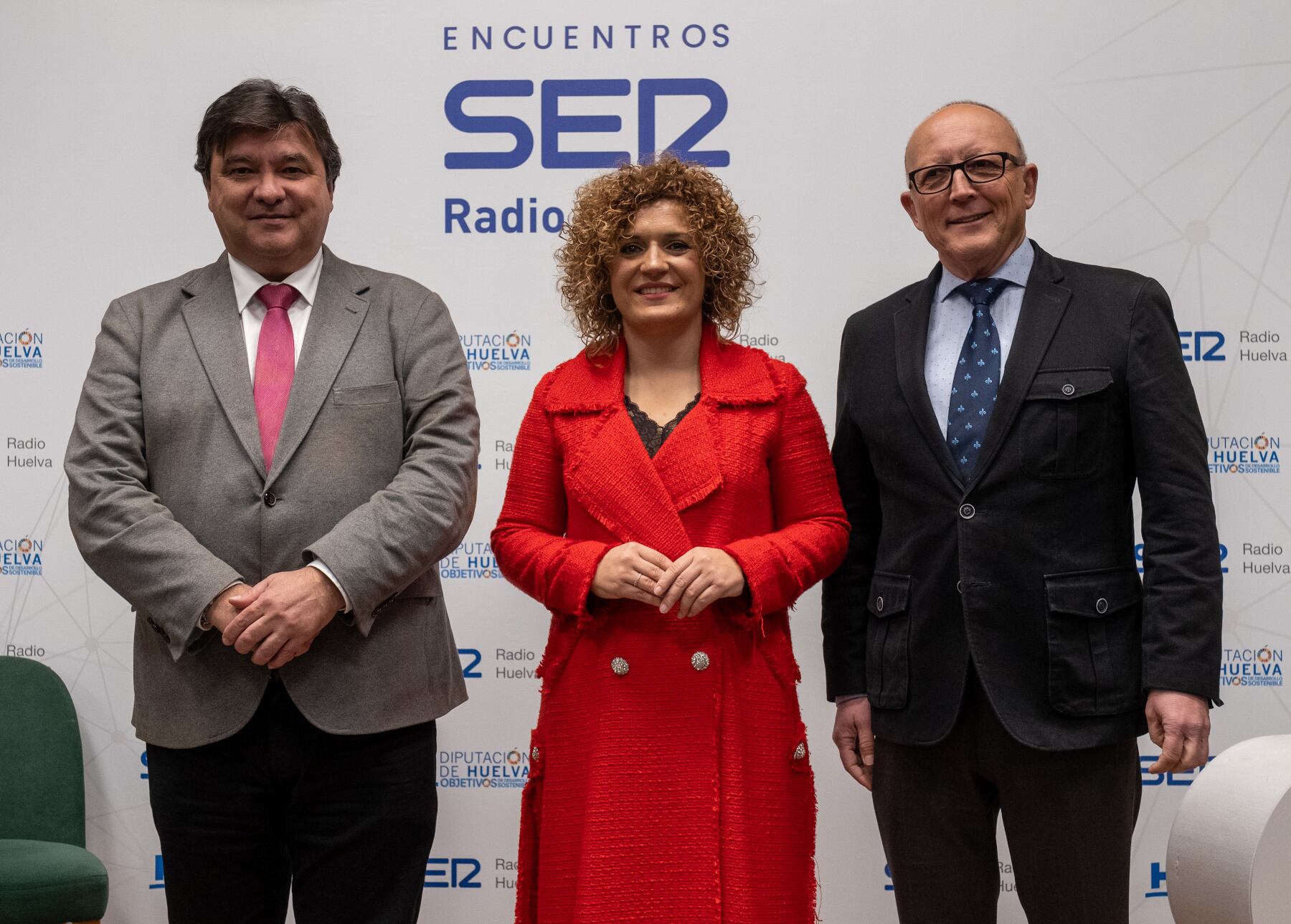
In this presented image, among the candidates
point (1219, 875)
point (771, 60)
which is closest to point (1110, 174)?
point (771, 60)

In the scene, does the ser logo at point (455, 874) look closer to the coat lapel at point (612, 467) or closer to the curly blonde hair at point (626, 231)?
the coat lapel at point (612, 467)

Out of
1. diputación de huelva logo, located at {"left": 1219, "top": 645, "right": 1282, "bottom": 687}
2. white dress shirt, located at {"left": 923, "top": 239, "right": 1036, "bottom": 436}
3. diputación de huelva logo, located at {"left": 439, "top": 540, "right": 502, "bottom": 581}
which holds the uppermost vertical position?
white dress shirt, located at {"left": 923, "top": 239, "right": 1036, "bottom": 436}

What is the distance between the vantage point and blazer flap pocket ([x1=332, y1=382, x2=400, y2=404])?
226 centimetres

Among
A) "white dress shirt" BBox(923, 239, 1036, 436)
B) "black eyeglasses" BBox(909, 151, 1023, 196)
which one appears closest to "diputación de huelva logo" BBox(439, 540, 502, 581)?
"white dress shirt" BBox(923, 239, 1036, 436)

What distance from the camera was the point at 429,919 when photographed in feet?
11.3

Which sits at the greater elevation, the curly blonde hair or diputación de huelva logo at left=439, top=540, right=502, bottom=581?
the curly blonde hair

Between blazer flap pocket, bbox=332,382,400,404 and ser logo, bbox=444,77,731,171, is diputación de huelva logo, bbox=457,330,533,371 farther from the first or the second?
blazer flap pocket, bbox=332,382,400,404

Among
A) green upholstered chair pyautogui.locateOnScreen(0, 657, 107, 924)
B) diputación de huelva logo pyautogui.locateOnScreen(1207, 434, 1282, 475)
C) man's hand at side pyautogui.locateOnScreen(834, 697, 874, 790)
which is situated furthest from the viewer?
diputación de huelva logo pyautogui.locateOnScreen(1207, 434, 1282, 475)

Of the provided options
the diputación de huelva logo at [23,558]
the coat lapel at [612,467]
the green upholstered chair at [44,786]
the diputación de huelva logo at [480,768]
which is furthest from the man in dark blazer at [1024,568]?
the diputación de huelva logo at [23,558]

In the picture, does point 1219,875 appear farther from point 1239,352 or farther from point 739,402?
point 1239,352

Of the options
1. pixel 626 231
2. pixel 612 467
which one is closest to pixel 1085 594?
pixel 612 467

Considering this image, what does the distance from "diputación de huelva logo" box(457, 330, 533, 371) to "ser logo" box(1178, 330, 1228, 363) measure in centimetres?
182

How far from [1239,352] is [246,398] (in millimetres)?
2623

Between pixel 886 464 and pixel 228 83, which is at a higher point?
pixel 228 83
